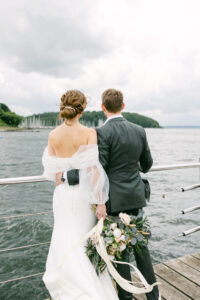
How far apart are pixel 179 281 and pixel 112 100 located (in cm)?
228

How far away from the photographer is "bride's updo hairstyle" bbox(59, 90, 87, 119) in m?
2.19

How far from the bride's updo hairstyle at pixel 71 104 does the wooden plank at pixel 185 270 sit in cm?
241

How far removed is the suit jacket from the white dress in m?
0.09

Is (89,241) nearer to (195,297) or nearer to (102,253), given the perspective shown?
(102,253)

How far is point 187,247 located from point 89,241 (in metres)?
7.12

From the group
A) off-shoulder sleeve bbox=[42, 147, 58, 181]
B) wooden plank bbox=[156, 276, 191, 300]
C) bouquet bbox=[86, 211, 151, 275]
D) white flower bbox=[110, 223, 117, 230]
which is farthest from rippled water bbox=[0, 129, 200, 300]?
off-shoulder sleeve bbox=[42, 147, 58, 181]

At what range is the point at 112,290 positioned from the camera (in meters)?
2.30

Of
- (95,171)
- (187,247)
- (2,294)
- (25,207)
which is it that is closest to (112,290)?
(95,171)

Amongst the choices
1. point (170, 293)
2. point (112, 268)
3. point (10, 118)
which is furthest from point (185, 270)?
point (10, 118)

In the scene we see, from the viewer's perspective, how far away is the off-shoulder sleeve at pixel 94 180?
216 centimetres

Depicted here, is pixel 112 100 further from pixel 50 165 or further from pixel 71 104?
pixel 50 165

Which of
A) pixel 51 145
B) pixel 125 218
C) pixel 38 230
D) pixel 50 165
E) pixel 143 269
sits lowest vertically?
pixel 38 230

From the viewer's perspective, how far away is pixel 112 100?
2.26m

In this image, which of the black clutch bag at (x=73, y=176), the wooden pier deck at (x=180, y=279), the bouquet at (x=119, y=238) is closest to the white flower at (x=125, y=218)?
the bouquet at (x=119, y=238)
